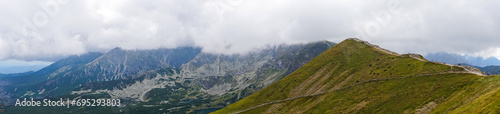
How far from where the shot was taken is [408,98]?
124 metres

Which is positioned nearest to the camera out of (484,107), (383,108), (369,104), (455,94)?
(484,107)

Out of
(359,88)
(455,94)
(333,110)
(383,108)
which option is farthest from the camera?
(359,88)

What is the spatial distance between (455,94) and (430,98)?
915 cm

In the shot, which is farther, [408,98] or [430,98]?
[408,98]

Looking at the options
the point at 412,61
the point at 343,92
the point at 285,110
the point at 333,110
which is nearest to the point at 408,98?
the point at 333,110

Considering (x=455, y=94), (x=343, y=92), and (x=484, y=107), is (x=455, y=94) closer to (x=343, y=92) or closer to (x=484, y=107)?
(x=484, y=107)

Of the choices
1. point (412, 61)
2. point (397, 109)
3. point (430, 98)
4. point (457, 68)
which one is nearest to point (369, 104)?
point (397, 109)

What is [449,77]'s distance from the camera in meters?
129

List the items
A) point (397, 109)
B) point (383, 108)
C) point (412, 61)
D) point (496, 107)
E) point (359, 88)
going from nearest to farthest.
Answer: point (496, 107) < point (397, 109) < point (383, 108) < point (359, 88) < point (412, 61)

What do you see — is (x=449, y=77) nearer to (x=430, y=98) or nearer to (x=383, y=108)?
(x=430, y=98)

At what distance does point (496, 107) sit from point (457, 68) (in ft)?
260

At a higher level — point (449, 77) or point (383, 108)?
point (449, 77)

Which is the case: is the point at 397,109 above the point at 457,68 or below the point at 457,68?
below

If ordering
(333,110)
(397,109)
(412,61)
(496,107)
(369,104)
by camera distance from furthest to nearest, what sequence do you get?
(412,61) < (333,110) < (369,104) < (397,109) < (496,107)
